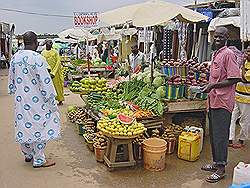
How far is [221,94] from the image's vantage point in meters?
4.54

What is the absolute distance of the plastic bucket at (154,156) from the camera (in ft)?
16.8

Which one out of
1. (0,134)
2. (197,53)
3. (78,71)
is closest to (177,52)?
(197,53)

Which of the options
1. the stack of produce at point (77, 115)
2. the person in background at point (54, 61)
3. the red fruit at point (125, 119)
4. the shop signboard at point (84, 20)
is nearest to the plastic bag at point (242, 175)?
the red fruit at point (125, 119)

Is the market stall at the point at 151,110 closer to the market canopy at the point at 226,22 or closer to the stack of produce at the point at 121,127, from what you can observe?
the stack of produce at the point at 121,127

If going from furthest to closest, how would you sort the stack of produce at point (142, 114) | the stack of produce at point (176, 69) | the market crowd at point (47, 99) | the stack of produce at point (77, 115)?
the stack of produce at point (77, 115), the stack of produce at point (176, 69), the stack of produce at point (142, 114), the market crowd at point (47, 99)

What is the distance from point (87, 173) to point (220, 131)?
1941 mm

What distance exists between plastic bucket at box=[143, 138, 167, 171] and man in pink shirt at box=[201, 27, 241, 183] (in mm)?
725

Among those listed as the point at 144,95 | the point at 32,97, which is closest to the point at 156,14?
the point at 144,95

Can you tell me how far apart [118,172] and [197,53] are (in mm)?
7918

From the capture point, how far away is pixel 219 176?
15.6ft

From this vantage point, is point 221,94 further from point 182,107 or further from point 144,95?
point 144,95

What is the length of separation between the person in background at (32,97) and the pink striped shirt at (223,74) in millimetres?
2229

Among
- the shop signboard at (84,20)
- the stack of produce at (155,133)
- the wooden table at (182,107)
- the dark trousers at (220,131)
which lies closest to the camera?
the dark trousers at (220,131)

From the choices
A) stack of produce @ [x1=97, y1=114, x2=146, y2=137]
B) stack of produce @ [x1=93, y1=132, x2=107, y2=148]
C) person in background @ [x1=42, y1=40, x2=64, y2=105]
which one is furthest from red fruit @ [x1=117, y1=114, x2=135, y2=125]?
person in background @ [x1=42, y1=40, x2=64, y2=105]
